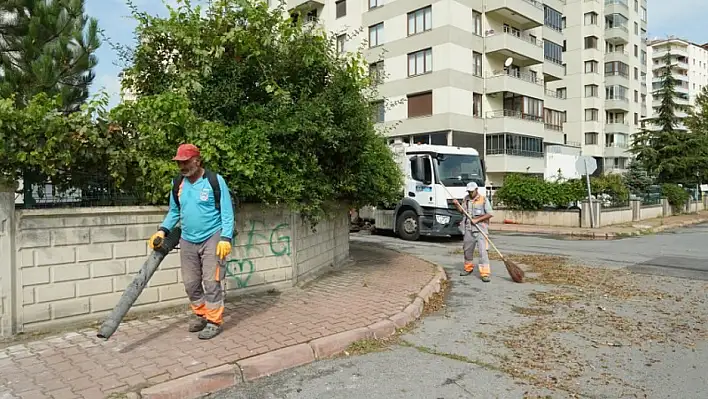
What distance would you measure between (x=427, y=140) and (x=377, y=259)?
23787mm

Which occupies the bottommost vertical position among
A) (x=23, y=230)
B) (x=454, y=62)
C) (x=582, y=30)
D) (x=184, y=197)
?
(x=23, y=230)

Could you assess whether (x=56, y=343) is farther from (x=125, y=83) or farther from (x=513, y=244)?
(x=513, y=244)

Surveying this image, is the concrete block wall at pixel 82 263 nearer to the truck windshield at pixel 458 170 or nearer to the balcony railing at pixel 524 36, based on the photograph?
the truck windshield at pixel 458 170

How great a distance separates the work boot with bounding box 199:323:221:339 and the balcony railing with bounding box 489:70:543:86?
32564 millimetres

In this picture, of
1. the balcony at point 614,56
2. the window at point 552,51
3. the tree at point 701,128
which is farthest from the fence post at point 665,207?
the balcony at point 614,56

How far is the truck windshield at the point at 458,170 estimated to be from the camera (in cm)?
1437

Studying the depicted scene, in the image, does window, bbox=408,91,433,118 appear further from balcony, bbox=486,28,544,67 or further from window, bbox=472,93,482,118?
balcony, bbox=486,28,544,67

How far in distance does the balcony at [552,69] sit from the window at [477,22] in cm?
974

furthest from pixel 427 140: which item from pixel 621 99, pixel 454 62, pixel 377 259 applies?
pixel 621 99

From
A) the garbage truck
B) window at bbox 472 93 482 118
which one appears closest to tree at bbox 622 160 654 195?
window at bbox 472 93 482 118

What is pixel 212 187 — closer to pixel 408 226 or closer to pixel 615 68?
pixel 408 226

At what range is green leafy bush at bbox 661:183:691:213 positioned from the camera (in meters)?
29.1

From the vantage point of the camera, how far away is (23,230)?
16.4ft

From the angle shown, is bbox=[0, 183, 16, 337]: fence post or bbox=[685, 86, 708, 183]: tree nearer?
bbox=[0, 183, 16, 337]: fence post
